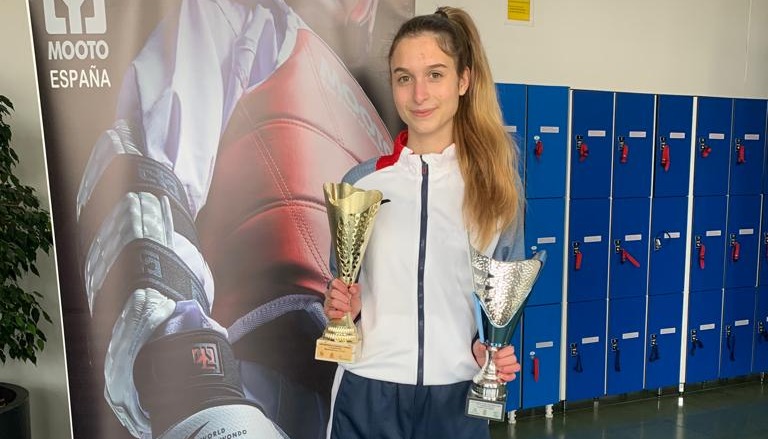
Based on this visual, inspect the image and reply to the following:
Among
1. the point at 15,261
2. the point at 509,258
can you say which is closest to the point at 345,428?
the point at 509,258

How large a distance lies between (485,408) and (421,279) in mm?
321

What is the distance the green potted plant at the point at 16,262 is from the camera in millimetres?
2490

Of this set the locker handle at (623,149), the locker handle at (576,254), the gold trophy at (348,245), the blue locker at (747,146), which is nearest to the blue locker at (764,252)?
the blue locker at (747,146)

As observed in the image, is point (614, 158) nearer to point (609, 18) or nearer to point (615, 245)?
point (615, 245)

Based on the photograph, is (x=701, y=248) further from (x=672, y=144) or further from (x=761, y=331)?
(x=761, y=331)

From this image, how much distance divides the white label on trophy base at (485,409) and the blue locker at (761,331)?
4.22 m

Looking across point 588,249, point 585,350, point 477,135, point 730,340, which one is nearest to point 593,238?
point 588,249

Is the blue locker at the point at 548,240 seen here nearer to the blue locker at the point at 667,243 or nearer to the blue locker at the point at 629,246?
the blue locker at the point at 629,246

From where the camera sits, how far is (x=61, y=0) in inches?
85.9

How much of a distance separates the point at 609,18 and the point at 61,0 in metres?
3.68

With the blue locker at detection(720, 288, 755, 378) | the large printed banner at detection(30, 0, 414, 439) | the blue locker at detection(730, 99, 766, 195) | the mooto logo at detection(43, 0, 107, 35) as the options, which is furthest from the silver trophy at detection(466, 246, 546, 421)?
the blue locker at detection(720, 288, 755, 378)

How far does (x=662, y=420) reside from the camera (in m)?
4.13

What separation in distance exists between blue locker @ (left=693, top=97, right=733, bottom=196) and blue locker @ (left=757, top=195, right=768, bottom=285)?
461mm

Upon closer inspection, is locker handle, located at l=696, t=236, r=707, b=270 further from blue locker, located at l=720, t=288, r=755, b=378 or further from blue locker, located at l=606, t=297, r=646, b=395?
blue locker, located at l=606, t=297, r=646, b=395
